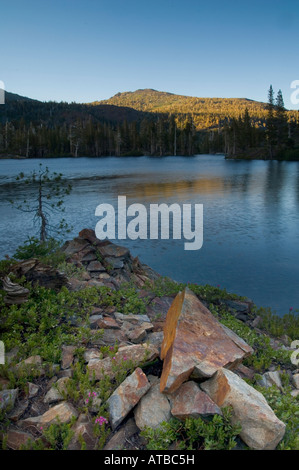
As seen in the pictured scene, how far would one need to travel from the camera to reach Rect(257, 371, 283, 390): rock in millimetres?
5629

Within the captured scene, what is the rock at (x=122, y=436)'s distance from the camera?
4.07 m

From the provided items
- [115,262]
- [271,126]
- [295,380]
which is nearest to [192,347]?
[295,380]

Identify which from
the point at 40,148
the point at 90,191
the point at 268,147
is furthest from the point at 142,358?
the point at 40,148

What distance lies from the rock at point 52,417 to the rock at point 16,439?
0.14 m

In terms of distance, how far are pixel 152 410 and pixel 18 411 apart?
1863 mm

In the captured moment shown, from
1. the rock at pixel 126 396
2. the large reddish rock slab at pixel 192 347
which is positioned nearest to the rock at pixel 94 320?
the large reddish rock slab at pixel 192 347

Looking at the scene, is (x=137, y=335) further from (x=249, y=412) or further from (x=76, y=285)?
(x=76, y=285)

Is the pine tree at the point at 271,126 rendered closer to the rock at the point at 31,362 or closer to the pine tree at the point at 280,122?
the pine tree at the point at 280,122

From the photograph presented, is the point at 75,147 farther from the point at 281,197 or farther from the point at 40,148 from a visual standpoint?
the point at 281,197

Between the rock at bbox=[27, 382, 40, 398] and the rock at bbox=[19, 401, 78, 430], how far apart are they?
1.69 feet

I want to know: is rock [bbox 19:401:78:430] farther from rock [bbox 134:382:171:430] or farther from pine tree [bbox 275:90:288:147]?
pine tree [bbox 275:90:288:147]

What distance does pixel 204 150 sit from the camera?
160 m

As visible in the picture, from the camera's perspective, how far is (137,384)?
469cm

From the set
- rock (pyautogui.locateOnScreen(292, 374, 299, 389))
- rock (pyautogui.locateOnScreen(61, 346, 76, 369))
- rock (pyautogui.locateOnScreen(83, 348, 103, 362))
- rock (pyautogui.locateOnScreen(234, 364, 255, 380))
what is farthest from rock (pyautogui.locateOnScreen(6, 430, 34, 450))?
rock (pyautogui.locateOnScreen(292, 374, 299, 389))
